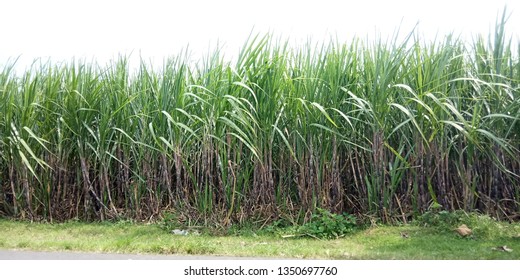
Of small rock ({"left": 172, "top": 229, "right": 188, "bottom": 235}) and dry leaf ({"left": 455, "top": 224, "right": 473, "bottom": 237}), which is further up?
dry leaf ({"left": 455, "top": 224, "right": 473, "bottom": 237})

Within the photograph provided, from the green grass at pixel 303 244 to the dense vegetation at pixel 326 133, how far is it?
11.7 inches

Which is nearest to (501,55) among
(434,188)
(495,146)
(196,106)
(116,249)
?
(495,146)

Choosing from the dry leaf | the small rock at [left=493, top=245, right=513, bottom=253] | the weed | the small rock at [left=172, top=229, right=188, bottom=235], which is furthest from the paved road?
the small rock at [left=493, top=245, right=513, bottom=253]

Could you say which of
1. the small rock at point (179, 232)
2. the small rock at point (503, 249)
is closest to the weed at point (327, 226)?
the small rock at point (179, 232)

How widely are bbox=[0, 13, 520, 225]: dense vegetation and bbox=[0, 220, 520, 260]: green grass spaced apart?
297mm

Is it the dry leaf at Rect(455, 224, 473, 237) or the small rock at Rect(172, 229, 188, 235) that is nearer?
the dry leaf at Rect(455, 224, 473, 237)

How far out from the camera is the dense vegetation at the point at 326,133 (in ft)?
13.9

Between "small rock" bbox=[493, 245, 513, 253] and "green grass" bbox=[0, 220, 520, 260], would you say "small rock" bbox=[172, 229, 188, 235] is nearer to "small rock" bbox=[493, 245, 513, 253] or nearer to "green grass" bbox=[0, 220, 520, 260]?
"green grass" bbox=[0, 220, 520, 260]

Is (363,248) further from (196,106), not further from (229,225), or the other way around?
(196,106)

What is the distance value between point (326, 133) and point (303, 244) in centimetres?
100

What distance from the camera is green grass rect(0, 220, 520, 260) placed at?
354 cm

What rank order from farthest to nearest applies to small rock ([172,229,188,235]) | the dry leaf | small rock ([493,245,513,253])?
small rock ([172,229,188,235]) < the dry leaf < small rock ([493,245,513,253])

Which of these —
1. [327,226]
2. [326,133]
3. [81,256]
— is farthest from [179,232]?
[326,133]

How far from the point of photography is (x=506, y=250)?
352cm
